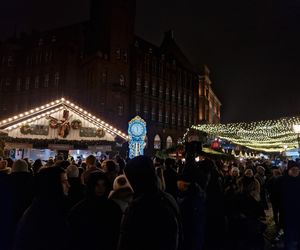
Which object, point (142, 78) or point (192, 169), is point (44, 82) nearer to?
point (142, 78)

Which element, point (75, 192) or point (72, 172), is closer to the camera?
point (75, 192)

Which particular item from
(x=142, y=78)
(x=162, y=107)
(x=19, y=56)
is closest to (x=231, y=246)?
(x=142, y=78)

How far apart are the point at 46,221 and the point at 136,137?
13.0m

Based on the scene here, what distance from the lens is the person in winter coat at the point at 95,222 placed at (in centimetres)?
334

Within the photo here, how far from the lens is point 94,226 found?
3.36 m

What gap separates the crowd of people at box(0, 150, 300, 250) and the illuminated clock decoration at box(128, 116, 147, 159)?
24.0 ft

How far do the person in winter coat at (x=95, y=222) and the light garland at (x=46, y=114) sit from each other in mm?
10908

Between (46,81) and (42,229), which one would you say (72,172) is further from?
(46,81)

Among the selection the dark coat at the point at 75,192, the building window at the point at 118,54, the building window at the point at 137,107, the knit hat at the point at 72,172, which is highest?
the building window at the point at 118,54

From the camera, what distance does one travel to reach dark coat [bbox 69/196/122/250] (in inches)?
131

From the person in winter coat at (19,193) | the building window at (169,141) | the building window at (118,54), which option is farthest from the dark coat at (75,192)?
the building window at (169,141)

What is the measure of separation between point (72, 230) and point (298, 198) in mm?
5316

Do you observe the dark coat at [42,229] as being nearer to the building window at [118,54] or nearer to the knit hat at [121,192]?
the knit hat at [121,192]

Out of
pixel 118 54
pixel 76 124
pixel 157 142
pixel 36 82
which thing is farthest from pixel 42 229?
pixel 36 82
